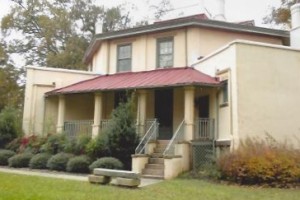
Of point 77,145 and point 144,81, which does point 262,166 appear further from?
point 77,145

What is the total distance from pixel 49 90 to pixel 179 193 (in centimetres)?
1380

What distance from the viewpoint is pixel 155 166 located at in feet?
54.1

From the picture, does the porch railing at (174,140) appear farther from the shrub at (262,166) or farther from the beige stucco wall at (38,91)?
the beige stucco wall at (38,91)

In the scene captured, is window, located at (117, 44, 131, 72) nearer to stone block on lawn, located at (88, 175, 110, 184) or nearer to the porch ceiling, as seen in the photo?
the porch ceiling

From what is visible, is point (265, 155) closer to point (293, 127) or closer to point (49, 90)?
point (293, 127)

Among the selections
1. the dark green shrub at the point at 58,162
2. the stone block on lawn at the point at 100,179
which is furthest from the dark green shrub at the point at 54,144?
the stone block on lawn at the point at 100,179

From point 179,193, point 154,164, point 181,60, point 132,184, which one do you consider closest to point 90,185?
point 132,184

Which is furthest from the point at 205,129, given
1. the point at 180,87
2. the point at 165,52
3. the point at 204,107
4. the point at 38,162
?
the point at 38,162

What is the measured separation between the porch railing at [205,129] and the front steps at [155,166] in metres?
1.76

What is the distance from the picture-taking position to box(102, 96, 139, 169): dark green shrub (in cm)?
1762

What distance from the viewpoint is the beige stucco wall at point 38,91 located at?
2234 cm

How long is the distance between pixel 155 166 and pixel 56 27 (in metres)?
25.1

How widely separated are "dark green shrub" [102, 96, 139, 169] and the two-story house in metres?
0.51

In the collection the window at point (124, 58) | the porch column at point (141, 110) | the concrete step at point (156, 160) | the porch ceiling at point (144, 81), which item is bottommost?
the concrete step at point (156, 160)
